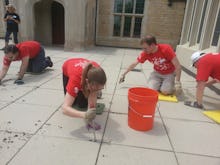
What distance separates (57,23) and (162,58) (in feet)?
29.1

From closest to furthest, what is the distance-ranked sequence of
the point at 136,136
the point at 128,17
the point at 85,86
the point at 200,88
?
1. the point at 85,86
2. the point at 136,136
3. the point at 200,88
4. the point at 128,17

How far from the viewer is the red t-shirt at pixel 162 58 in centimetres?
370

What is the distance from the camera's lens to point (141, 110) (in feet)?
8.22

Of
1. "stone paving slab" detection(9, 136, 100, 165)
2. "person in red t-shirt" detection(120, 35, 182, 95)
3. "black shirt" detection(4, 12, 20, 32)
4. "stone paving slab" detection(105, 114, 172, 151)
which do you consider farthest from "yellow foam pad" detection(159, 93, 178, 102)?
"black shirt" detection(4, 12, 20, 32)

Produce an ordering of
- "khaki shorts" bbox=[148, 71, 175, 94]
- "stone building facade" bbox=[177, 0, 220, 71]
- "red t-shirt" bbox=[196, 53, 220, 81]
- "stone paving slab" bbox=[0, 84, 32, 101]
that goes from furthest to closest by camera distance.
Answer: "stone building facade" bbox=[177, 0, 220, 71] → "khaki shorts" bbox=[148, 71, 175, 94] → "stone paving slab" bbox=[0, 84, 32, 101] → "red t-shirt" bbox=[196, 53, 220, 81]

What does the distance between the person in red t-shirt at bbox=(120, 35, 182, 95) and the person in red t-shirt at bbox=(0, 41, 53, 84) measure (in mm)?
2059

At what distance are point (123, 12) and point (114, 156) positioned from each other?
10141mm

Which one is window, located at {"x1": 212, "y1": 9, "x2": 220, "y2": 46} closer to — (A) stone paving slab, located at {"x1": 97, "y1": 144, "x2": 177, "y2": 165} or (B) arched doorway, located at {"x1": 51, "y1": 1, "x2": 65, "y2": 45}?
(A) stone paving slab, located at {"x1": 97, "y1": 144, "x2": 177, "y2": 165}

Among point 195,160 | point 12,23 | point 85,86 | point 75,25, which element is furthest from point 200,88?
point 12,23

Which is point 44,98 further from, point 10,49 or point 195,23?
point 195,23

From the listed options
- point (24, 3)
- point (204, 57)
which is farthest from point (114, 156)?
point (24, 3)

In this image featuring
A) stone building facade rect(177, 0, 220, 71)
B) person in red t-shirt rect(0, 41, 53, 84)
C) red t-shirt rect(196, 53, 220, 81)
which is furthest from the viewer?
stone building facade rect(177, 0, 220, 71)

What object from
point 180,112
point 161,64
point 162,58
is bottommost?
point 180,112

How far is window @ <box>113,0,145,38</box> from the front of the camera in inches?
434
